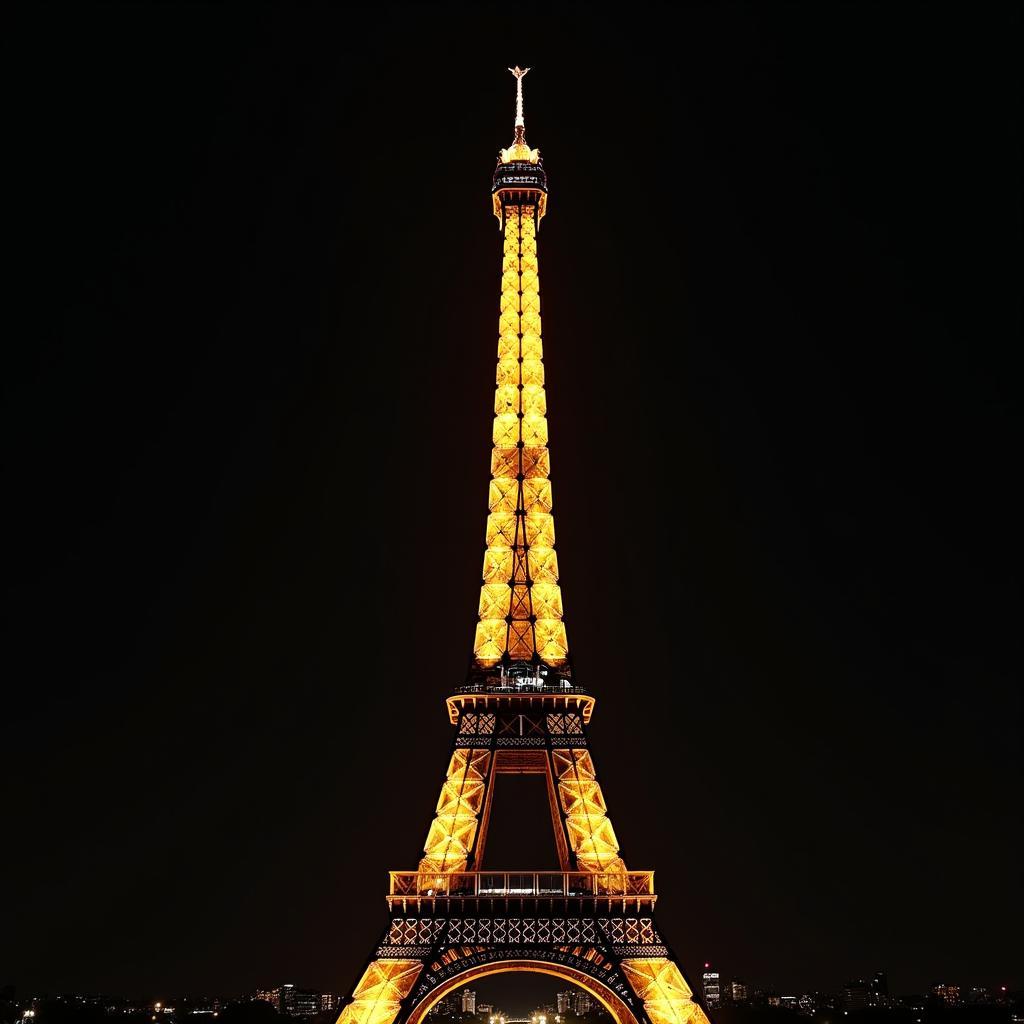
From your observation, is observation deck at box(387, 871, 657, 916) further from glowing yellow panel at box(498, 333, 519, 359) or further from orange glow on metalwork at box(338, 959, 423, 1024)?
glowing yellow panel at box(498, 333, 519, 359)

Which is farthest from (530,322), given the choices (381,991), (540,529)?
(381,991)

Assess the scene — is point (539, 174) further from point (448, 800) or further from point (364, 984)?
point (364, 984)

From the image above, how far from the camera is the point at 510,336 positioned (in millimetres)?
59000

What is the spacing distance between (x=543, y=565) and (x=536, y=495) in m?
3.06

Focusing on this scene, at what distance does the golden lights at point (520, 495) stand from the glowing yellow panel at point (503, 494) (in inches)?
1.6

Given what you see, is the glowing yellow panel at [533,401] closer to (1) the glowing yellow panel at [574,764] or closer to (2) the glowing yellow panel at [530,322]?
(2) the glowing yellow panel at [530,322]

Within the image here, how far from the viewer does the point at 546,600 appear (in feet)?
178

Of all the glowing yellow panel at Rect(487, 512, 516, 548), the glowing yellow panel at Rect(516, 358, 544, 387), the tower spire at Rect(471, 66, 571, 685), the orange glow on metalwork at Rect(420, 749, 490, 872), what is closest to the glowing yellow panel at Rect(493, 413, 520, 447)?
the tower spire at Rect(471, 66, 571, 685)

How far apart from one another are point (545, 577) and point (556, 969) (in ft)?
47.5

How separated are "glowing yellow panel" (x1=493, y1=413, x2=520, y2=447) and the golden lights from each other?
0.04m

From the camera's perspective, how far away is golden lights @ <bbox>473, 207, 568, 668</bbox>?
53.9 meters

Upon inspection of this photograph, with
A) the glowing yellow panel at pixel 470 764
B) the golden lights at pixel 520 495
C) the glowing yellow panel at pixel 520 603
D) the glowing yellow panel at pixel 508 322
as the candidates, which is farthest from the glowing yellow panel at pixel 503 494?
the glowing yellow panel at pixel 470 764

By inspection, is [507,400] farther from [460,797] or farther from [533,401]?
[460,797]

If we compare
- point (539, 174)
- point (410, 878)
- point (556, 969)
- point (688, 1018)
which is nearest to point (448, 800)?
point (410, 878)
